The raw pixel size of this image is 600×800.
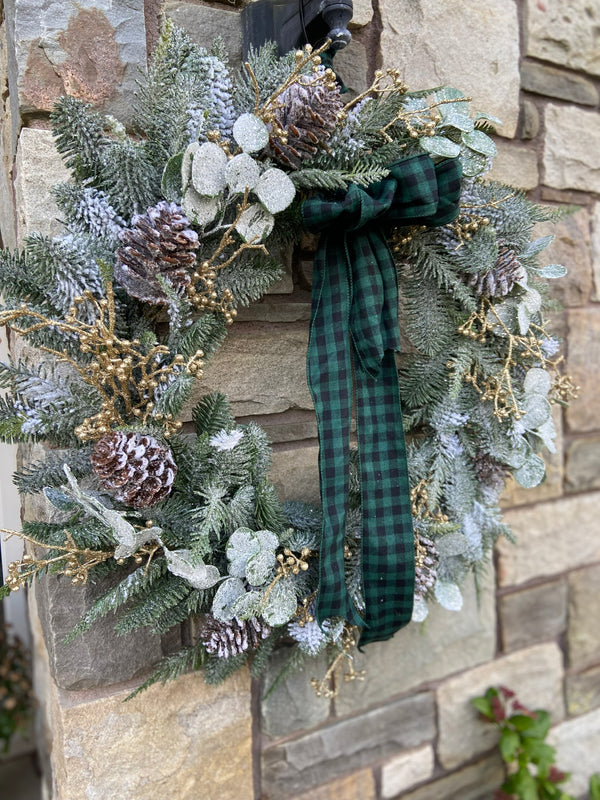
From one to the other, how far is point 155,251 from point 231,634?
51 centimetres

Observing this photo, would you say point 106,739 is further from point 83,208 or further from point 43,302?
point 83,208

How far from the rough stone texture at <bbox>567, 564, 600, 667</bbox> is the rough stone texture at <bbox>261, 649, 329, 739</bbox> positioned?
2.40ft

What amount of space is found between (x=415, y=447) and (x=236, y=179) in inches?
19.4

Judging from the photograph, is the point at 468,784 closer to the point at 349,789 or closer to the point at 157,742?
the point at 349,789

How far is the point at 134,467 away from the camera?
66 cm

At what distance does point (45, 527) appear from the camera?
0.74 metres

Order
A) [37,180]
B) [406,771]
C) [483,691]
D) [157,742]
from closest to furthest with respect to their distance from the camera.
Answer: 1. [37,180]
2. [157,742]
3. [406,771]
4. [483,691]

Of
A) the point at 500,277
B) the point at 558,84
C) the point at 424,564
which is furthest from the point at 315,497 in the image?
the point at 558,84

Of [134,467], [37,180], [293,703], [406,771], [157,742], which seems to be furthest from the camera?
[406,771]

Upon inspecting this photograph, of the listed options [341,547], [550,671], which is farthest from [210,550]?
[550,671]

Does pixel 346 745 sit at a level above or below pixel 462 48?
below

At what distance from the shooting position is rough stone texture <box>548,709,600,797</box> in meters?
1.38

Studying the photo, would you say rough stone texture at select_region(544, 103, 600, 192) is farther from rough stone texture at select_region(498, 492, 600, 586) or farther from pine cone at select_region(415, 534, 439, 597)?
pine cone at select_region(415, 534, 439, 597)

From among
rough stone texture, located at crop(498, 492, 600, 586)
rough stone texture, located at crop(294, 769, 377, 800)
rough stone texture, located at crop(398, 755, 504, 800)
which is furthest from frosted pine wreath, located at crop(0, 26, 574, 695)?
rough stone texture, located at crop(398, 755, 504, 800)
